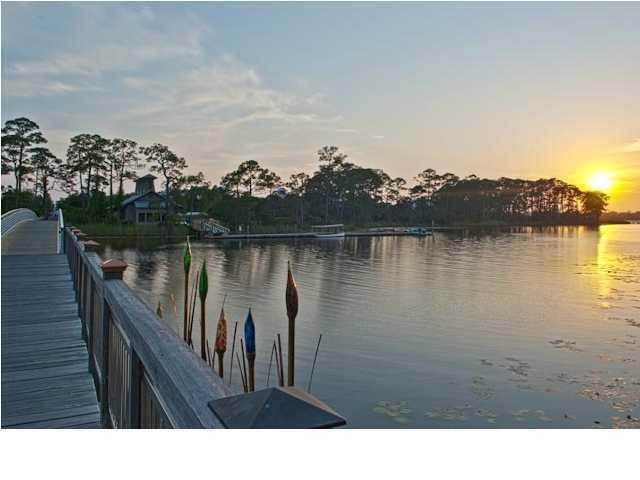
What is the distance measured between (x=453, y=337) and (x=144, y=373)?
21.8 feet

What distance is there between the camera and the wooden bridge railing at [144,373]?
3.53 feet

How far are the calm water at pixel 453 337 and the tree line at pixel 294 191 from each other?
20.2m

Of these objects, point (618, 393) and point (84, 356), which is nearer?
point (84, 356)

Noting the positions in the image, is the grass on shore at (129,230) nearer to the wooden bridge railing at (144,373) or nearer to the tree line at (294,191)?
the tree line at (294,191)

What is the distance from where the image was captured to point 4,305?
497 centimetres

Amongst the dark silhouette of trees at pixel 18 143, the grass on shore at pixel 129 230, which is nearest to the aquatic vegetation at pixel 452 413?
the grass on shore at pixel 129 230

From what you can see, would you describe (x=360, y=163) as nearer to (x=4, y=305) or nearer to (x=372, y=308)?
(x=372, y=308)

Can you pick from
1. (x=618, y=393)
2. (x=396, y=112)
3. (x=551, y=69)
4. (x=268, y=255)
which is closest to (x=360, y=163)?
(x=268, y=255)

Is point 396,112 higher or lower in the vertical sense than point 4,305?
higher

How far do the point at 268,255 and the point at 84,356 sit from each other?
60.3 feet

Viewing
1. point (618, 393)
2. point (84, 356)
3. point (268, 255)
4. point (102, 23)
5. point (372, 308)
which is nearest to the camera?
point (84, 356)

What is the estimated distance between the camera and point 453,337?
7.66 meters

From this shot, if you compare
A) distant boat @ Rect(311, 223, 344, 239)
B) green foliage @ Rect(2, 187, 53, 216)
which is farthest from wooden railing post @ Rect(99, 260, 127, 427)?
distant boat @ Rect(311, 223, 344, 239)

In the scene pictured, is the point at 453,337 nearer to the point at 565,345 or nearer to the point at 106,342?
the point at 565,345
